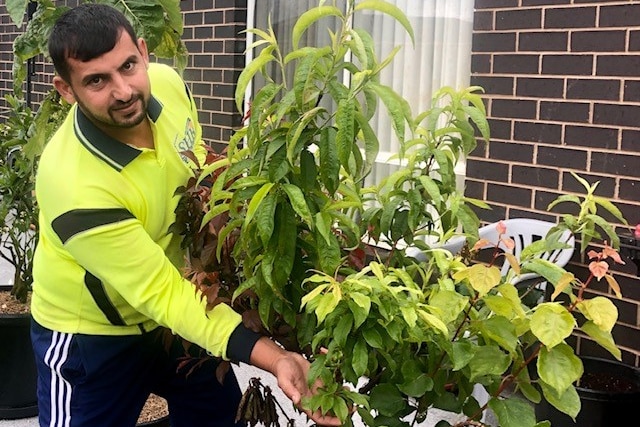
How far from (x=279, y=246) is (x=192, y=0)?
528 cm

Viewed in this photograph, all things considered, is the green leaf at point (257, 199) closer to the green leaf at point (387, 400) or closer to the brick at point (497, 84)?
the green leaf at point (387, 400)

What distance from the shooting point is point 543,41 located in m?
4.33

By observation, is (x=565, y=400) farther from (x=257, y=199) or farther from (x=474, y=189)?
(x=474, y=189)

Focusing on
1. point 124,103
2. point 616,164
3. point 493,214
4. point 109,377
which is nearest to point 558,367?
point 124,103

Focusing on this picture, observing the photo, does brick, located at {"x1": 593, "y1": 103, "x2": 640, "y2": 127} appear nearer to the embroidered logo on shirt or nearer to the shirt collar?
the embroidered logo on shirt

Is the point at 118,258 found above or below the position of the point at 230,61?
below

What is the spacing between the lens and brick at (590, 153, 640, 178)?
3.98 meters

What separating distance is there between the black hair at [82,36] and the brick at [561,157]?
2.61 m

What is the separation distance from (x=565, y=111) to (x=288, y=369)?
2.68 metres

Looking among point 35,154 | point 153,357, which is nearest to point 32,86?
point 35,154

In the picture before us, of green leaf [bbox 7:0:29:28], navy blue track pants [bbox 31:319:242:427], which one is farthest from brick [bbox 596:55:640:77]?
green leaf [bbox 7:0:29:28]

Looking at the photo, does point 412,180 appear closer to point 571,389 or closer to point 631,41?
point 571,389

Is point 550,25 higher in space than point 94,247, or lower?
higher

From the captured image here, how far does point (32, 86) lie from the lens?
9484mm
